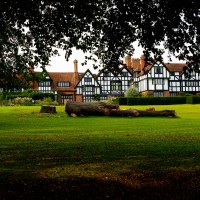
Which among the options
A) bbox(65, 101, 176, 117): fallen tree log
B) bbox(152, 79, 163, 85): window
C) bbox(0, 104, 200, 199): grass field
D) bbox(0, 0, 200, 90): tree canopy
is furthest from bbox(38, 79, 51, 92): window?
bbox(0, 104, 200, 199): grass field

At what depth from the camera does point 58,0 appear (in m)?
9.11

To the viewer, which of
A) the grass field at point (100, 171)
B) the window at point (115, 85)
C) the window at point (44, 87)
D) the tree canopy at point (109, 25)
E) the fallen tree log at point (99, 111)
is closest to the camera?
the grass field at point (100, 171)

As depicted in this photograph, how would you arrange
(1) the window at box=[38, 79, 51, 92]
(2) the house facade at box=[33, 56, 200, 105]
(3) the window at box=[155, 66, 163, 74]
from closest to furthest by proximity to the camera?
1. (3) the window at box=[155, 66, 163, 74]
2. (2) the house facade at box=[33, 56, 200, 105]
3. (1) the window at box=[38, 79, 51, 92]

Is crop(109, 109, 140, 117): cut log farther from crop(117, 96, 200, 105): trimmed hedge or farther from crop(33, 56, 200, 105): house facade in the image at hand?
crop(33, 56, 200, 105): house facade

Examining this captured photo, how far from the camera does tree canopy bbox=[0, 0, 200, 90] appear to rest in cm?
840

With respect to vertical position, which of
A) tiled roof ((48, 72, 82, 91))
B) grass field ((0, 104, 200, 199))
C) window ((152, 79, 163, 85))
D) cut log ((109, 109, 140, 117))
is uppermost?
tiled roof ((48, 72, 82, 91))

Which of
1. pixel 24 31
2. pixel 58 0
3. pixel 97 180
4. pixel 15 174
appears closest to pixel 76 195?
pixel 97 180

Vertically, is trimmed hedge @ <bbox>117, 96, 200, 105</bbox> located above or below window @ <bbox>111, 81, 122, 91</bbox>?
below

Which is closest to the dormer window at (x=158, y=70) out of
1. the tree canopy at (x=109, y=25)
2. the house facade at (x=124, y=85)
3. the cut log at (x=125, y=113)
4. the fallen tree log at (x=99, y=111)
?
the house facade at (x=124, y=85)

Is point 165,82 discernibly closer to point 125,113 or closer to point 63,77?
point 63,77

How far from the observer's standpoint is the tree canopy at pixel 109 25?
8398 millimetres

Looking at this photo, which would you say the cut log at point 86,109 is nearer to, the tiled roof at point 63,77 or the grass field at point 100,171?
the grass field at point 100,171

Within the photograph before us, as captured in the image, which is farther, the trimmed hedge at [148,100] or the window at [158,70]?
the window at [158,70]

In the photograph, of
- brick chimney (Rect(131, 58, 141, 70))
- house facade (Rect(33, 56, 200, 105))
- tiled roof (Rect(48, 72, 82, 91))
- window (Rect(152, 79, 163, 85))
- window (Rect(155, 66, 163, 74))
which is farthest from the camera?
brick chimney (Rect(131, 58, 141, 70))
